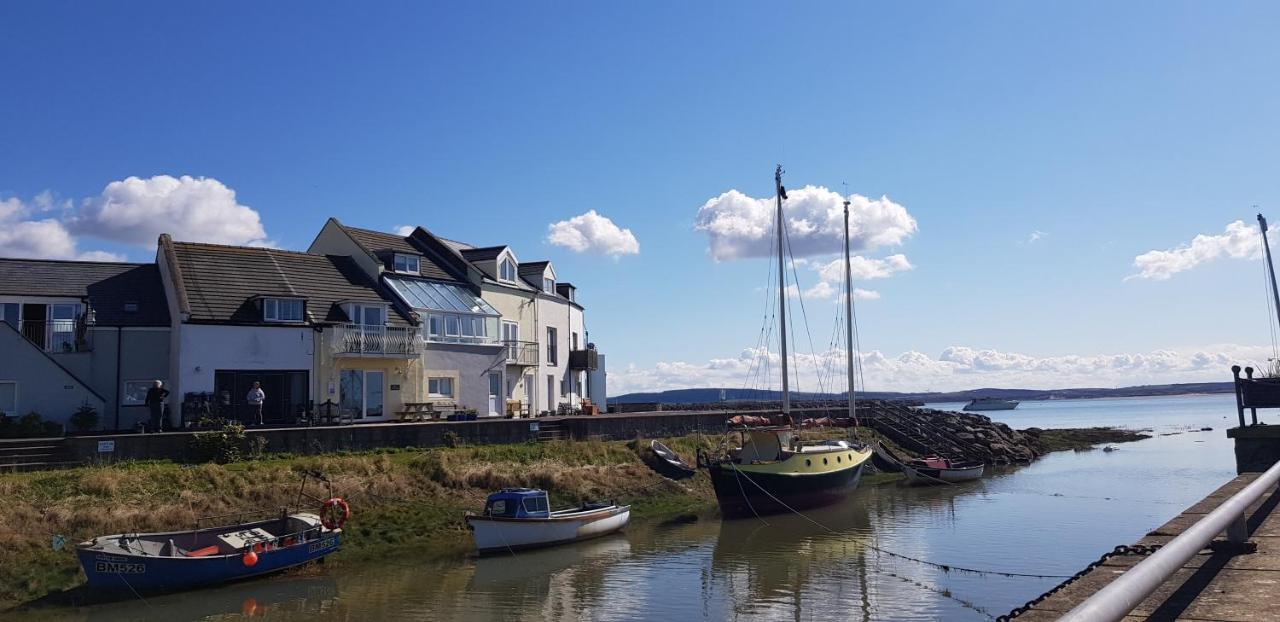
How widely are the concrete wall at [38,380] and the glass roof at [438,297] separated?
528 inches

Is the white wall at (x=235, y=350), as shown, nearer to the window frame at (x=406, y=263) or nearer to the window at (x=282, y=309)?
the window at (x=282, y=309)

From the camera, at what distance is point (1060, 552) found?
25.3 m

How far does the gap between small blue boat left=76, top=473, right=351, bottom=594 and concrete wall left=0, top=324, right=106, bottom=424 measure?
12.4 metres

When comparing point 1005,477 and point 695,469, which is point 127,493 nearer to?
point 695,469

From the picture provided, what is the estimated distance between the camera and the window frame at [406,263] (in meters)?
42.8

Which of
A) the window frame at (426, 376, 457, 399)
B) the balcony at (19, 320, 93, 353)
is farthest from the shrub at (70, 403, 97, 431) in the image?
the window frame at (426, 376, 457, 399)

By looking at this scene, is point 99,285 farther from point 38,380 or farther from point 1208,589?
point 1208,589

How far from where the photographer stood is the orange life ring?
24.2 metres

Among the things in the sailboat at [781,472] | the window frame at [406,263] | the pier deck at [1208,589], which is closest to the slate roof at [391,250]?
the window frame at [406,263]

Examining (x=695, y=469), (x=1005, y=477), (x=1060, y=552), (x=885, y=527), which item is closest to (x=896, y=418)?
(x=1005, y=477)

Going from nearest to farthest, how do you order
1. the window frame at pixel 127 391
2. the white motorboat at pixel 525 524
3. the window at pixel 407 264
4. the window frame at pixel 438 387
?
the white motorboat at pixel 525 524
the window frame at pixel 127 391
the window frame at pixel 438 387
the window at pixel 407 264

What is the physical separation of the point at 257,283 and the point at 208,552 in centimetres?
1784

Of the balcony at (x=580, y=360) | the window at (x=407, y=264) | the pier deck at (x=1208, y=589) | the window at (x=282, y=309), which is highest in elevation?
the window at (x=407, y=264)

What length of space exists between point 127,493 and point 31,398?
10.7m
